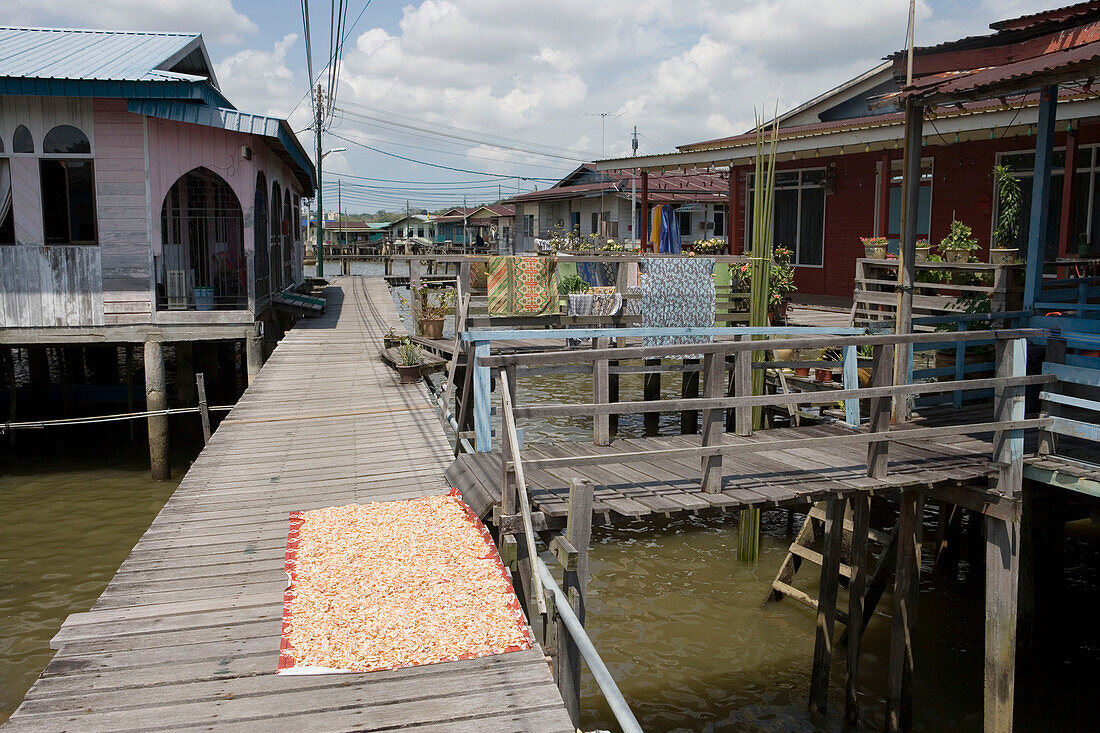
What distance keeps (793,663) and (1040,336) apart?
4.16 meters

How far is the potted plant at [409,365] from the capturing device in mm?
13336

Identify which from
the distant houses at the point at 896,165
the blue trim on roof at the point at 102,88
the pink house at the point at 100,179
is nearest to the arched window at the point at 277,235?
the pink house at the point at 100,179

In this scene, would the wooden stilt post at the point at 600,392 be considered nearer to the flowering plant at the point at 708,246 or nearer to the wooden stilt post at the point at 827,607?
the wooden stilt post at the point at 827,607

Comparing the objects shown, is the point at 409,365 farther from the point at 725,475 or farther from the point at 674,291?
the point at 725,475

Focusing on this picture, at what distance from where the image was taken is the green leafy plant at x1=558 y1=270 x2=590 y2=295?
14.8 meters

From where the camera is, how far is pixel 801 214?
19.7 meters

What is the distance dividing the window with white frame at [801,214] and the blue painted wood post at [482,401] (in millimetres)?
13651

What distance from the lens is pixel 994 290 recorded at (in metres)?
10.0

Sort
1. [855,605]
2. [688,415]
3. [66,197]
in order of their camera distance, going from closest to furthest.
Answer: [855,605] < [66,197] < [688,415]

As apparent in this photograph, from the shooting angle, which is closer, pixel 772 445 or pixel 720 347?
pixel 720 347

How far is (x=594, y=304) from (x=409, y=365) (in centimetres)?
321

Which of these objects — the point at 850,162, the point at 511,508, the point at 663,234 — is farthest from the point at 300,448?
the point at 850,162

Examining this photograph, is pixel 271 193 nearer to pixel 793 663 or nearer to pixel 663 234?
pixel 663 234

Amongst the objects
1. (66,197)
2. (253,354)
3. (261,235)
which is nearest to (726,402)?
(253,354)
